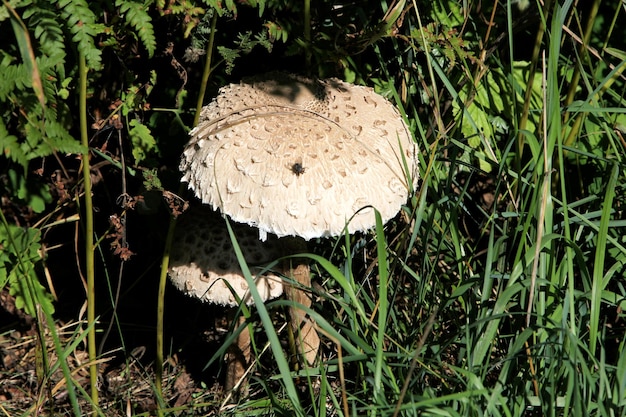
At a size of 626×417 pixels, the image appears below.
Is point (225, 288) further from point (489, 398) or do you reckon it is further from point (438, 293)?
point (489, 398)

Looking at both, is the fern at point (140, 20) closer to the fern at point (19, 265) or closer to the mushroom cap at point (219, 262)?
the mushroom cap at point (219, 262)

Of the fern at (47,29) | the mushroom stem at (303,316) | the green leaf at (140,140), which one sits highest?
the fern at (47,29)

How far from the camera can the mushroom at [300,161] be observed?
218 cm

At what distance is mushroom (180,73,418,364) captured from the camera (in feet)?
7.14

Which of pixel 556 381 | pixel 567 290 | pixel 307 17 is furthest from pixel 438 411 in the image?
pixel 307 17

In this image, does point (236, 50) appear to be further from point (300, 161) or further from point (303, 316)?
point (303, 316)

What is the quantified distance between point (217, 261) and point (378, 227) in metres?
0.75

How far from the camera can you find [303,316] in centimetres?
277

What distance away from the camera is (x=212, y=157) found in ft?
7.38

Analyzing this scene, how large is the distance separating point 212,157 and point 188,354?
4.60 feet

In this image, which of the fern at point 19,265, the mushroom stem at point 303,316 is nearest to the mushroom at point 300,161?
the mushroom stem at point 303,316

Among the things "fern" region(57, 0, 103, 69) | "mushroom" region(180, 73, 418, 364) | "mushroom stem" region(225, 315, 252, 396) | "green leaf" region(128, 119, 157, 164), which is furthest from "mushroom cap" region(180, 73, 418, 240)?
"mushroom stem" region(225, 315, 252, 396)

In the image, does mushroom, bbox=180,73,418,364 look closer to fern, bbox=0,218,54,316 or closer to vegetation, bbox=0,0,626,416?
vegetation, bbox=0,0,626,416

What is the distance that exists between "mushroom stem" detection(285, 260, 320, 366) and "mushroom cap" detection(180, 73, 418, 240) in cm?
36
